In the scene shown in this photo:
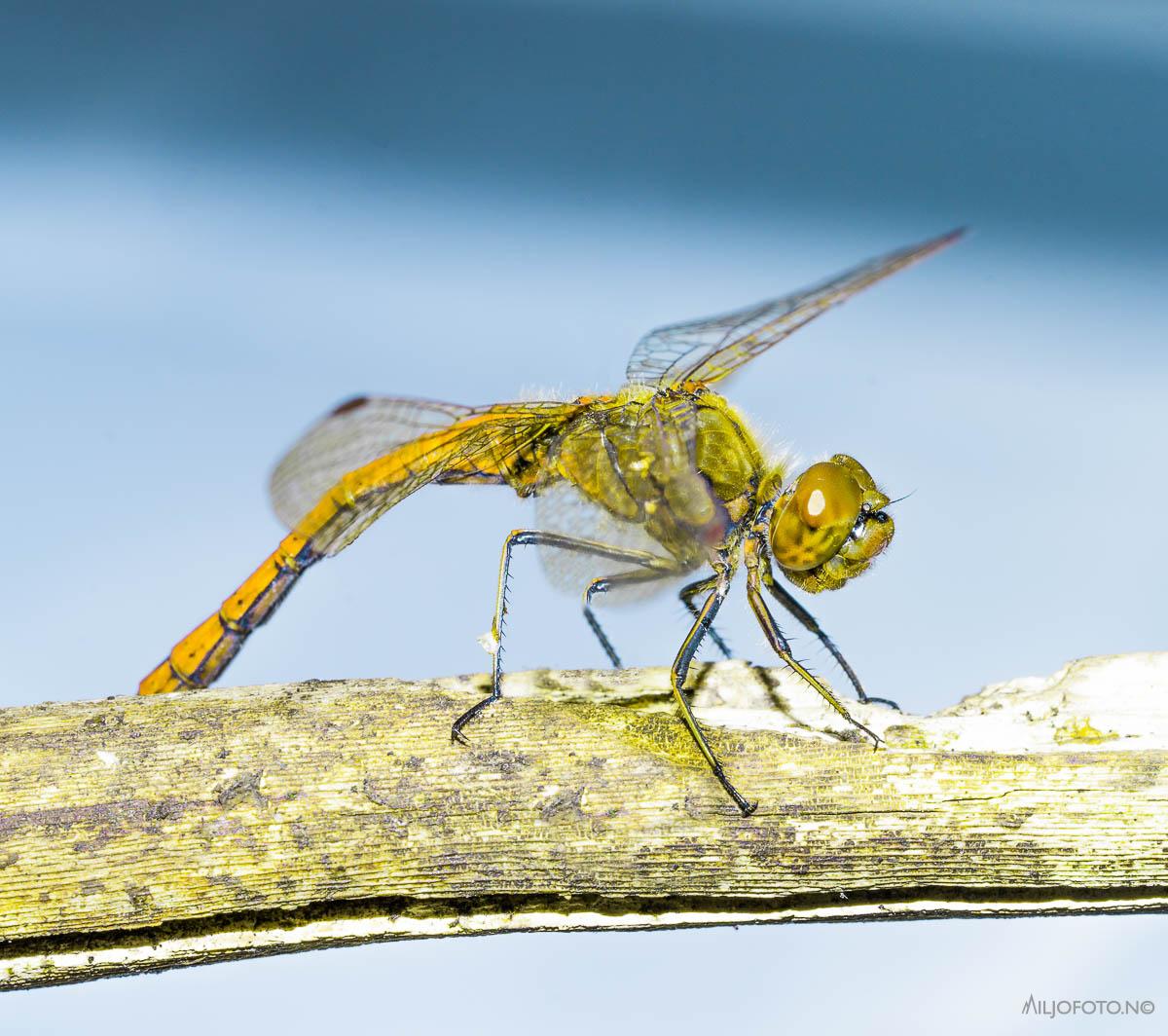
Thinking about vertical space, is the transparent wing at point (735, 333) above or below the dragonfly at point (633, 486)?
above

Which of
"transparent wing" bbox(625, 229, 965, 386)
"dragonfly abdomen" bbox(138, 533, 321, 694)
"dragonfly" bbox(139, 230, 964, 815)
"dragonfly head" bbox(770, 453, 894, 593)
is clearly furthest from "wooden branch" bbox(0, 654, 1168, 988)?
"transparent wing" bbox(625, 229, 965, 386)

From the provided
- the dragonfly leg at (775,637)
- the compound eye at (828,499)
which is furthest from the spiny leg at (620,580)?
the compound eye at (828,499)

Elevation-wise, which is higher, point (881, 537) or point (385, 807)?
point (881, 537)

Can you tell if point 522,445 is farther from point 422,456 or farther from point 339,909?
point 339,909

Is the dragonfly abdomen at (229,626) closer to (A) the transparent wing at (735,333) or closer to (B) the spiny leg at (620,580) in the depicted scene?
(B) the spiny leg at (620,580)

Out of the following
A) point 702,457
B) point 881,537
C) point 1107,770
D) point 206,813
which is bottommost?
point 1107,770

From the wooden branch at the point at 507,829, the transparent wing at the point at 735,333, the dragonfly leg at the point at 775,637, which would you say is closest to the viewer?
the wooden branch at the point at 507,829

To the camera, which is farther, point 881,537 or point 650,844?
Answer: point 881,537

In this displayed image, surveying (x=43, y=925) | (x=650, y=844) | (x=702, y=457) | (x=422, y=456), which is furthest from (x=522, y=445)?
(x=43, y=925)

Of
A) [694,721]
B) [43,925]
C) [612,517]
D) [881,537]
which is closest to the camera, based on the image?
[43,925]
